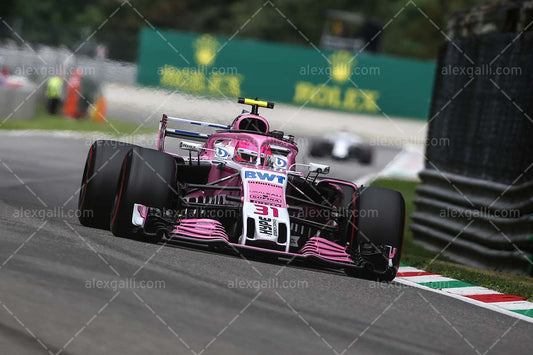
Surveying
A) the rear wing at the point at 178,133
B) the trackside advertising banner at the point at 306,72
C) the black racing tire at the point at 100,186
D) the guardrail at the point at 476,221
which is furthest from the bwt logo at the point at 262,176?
the trackside advertising banner at the point at 306,72

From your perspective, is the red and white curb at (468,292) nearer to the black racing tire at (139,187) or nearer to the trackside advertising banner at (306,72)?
the black racing tire at (139,187)

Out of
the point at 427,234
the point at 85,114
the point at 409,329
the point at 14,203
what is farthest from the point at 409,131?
the point at 409,329

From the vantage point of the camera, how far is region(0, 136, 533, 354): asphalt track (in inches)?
211

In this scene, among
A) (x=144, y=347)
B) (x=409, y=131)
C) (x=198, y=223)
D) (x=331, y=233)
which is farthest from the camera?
(x=409, y=131)

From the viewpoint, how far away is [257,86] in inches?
1517

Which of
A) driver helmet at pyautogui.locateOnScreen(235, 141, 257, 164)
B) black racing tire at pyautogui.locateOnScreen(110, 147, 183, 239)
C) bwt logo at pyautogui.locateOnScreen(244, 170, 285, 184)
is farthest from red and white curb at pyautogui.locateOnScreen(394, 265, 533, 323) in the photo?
black racing tire at pyautogui.locateOnScreen(110, 147, 183, 239)

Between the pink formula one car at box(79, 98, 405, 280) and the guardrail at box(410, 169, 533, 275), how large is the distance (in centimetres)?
214

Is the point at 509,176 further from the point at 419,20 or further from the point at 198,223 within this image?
the point at 419,20

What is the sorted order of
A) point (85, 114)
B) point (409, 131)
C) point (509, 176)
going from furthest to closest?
point (409, 131) → point (85, 114) → point (509, 176)

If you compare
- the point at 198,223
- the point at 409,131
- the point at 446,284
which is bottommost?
the point at 409,131

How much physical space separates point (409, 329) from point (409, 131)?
32336mm

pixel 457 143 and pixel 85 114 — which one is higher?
pixel 457 143

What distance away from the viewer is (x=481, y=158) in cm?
1203

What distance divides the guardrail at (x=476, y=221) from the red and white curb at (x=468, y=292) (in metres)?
1.58
